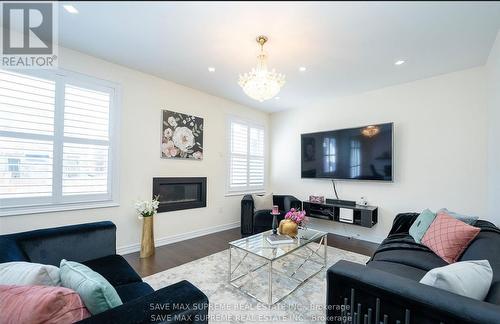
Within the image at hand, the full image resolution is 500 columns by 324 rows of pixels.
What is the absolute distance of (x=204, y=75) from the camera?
3.15m

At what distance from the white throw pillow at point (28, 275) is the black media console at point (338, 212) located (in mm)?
3567

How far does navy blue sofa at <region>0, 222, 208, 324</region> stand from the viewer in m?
0.90

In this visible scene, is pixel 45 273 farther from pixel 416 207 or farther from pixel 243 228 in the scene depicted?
pixel 416 207

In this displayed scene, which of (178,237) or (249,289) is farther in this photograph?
(178,237)

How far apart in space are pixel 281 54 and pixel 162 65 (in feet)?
5.20

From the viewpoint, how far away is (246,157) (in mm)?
4645

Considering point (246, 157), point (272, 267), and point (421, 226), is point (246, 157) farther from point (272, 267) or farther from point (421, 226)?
point (421, 226)

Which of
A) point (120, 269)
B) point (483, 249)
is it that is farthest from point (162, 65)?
point (483, 249)

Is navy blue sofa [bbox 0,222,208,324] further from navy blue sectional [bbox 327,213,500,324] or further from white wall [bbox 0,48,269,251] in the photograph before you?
Result: white wall [bbox 0,48,269,251]

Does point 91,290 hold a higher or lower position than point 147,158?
lower

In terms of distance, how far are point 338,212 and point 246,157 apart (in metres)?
2.10

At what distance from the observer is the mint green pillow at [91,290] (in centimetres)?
93

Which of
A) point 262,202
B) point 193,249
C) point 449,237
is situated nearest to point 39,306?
point 193,249

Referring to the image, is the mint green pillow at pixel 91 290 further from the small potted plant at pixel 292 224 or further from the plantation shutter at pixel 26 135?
the plantation shutter at pixel 26 135
